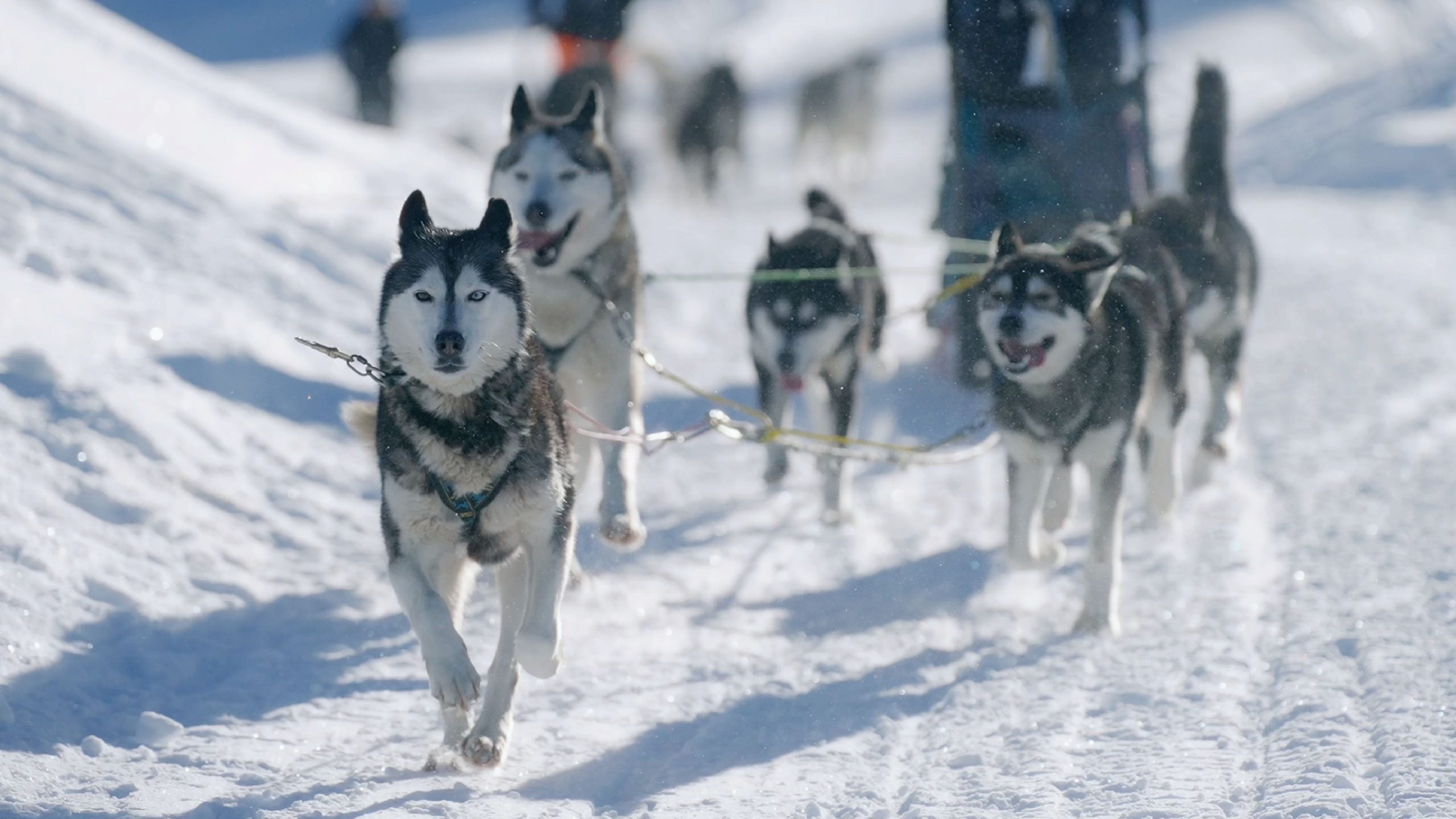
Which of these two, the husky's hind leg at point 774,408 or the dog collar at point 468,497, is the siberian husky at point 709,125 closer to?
the husky's hind leg at point 774,408

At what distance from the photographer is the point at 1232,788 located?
7.75 feet

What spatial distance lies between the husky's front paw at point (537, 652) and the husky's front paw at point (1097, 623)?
1318 mm

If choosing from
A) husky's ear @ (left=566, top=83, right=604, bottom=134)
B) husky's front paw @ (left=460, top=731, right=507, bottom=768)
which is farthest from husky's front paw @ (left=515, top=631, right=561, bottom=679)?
husky's ear @ (left=566, top=83, right=604, bottom=134)

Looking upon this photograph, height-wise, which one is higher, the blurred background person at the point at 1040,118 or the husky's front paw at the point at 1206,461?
the blurred background person at the point at 1040,118

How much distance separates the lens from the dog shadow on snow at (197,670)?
2539 millimetres

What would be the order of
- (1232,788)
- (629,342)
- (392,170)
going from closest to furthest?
(1232,788)
(629,342)
(392,170)

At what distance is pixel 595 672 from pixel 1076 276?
1380 mm

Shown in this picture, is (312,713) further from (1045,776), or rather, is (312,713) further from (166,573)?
(1045,776)


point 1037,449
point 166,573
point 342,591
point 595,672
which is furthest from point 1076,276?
point 166,573

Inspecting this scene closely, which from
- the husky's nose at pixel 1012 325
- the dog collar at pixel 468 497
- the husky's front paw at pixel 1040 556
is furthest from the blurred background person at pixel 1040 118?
the dog collar at pixel 468 497

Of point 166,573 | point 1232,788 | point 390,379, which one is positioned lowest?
point 1232,788

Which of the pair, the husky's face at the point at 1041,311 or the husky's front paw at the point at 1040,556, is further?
the husky's front paw at the point at 1040,556

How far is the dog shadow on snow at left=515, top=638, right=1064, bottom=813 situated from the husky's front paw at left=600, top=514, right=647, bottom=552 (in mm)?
641

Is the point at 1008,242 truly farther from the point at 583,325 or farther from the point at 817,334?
the point at 583,325
